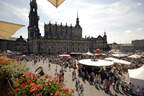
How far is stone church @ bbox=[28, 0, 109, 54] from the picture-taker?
52312mm

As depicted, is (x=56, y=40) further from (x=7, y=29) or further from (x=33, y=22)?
(x=7, y=29)

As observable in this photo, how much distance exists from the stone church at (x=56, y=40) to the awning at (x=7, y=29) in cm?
4949

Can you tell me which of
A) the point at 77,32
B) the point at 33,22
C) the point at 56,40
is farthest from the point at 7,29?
the point at 77,32

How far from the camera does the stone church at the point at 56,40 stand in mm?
52312

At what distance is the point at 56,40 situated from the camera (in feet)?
183

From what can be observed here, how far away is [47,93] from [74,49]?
6026 centimetres

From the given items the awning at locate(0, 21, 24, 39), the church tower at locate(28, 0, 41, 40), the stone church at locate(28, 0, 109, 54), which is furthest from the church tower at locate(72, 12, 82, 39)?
the awning at locate(0, 21, 24, 39)

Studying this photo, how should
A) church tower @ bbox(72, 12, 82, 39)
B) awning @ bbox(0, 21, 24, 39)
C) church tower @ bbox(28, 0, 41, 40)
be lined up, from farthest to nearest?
church tower @ bbox(72, 12, 82, 39), church tower @ bbox(28, 0, 41, 40), awning @ bbox(0, 21, 24, 39)

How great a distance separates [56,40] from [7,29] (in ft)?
172

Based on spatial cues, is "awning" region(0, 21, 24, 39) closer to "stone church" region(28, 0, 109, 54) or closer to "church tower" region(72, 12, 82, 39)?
"stone church" region(28, 0, 109, 54)

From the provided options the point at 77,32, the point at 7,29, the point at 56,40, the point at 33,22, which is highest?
the point at 33,22

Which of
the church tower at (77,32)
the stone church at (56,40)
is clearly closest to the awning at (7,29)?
the stone church at (56,40)

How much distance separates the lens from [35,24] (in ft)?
194

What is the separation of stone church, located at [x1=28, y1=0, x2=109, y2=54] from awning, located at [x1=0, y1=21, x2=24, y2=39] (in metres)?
49.5
